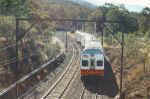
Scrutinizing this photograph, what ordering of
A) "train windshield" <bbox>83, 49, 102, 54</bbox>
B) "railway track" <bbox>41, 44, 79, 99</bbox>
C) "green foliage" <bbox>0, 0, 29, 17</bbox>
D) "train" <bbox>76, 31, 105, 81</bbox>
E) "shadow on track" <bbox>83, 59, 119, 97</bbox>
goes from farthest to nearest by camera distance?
"green foliage" <bbox>0, 0, 29, 17</bbox> → "train windshield" <bbox>83, 49, 102, 54</bbox> → "train" <bbox>76, 31, 105, 81</bbox> → "shadow on track" <bbox>83, 59, 119, 97</bbox> → "railway track" <bbox>41, 44, 79, 99</bbox>

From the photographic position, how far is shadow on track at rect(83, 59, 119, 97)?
25.3 m

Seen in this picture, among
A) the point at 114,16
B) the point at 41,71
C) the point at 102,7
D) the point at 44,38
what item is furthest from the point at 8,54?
the point at 102,7

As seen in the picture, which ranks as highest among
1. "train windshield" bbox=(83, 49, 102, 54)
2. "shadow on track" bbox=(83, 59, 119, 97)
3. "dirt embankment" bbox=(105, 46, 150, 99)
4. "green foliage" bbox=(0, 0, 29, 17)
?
"green foliage" bbox=(0, 0, 29, 17)

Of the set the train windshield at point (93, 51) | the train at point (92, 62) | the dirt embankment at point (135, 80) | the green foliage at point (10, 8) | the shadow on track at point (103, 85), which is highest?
the green foliage at point (10, 8)

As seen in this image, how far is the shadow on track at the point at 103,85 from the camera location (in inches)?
997

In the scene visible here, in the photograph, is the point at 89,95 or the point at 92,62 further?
the point at 92,62

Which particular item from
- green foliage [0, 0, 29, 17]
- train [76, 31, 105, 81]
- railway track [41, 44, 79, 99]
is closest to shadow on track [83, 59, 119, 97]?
train [76, 31, 105, 81]

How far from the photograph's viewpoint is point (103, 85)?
27.5 m

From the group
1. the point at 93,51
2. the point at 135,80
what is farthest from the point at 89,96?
the point at 135,80

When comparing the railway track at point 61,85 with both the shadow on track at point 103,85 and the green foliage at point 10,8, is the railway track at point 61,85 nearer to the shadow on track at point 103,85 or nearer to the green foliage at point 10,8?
the shadow on track at point 103,85

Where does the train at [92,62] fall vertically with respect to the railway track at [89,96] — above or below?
above

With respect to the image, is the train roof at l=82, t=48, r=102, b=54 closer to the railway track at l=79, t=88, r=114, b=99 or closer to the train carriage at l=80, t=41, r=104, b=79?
the train carriage at l=80, t=41, r=104, b=79

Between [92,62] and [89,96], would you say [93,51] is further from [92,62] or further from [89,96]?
[89,96]

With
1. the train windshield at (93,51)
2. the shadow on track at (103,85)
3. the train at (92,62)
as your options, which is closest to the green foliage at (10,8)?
the train windshield at (93,51)
